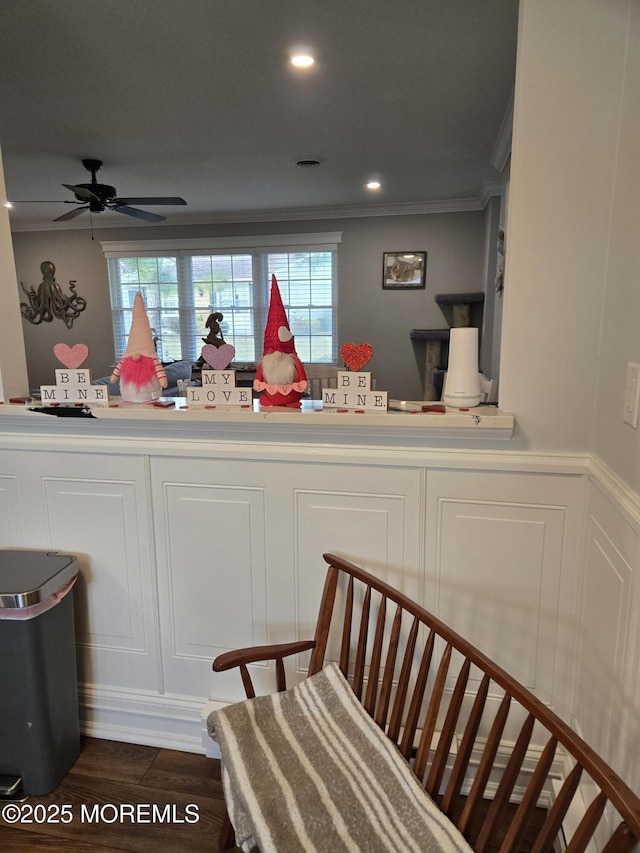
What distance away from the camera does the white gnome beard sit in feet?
5.11

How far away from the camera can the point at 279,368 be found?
1.56m

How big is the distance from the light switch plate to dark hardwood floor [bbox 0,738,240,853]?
1.49 meters

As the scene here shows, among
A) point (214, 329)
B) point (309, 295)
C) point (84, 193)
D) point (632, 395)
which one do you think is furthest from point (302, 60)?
point (309, 295)

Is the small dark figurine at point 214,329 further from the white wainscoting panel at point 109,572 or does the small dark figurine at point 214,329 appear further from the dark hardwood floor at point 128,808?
the dark hardwood floor at point 128,808

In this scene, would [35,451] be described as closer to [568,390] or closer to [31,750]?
[31,750]

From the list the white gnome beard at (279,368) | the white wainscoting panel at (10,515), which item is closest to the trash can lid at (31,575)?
the white wainscoting panel at (10,515)

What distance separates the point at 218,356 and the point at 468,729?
1116 mm

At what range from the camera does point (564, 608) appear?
57.4 inches

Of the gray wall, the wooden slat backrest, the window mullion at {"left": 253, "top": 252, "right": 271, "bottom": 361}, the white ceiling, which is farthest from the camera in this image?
the window mullion at {"left": 253, "top": 252, "right": 271, "bottom": 361}

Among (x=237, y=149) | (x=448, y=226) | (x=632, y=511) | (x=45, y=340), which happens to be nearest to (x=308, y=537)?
(x=632, y=511)

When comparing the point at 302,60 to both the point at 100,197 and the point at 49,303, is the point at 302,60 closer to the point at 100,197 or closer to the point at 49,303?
the point at 100,197

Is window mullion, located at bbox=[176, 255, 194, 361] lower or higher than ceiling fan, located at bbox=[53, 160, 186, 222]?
lower

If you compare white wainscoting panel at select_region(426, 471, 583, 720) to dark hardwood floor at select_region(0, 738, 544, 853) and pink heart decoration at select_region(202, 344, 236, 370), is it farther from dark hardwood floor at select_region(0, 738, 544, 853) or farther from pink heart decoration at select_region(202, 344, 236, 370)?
pink heart decoration at select_region(202, 344, 236, 370)

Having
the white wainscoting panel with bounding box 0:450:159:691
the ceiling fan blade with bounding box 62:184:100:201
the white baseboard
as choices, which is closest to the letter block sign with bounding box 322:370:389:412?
the white wainscoting panel with bounding box 0:450:159:691
